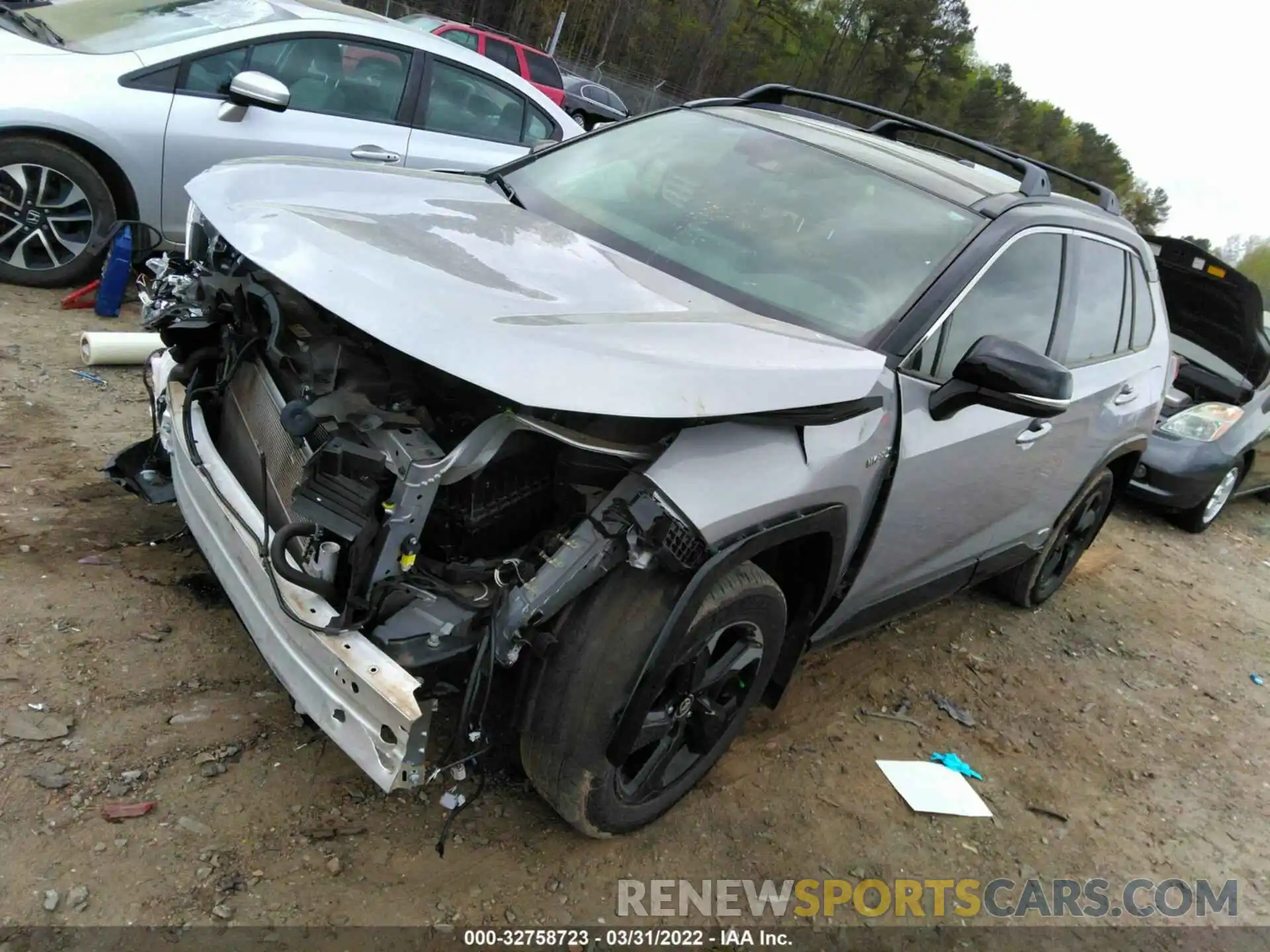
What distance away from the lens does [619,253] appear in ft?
9.68

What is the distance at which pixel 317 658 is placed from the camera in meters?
2.08

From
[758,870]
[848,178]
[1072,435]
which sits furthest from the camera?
[1072,435]

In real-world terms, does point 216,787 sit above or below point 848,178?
below

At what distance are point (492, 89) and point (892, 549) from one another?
471 cm

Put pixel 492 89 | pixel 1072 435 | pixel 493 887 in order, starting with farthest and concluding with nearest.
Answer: pixel 492 89 → pixel 1072 435 → pixel 493 887

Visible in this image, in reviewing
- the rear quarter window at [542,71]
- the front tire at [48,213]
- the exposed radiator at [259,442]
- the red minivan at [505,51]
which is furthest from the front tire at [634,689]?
the rear quarter window at [542,71]

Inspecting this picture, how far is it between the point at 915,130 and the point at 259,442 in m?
3.12

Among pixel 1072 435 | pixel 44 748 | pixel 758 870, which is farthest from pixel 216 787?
pixel 1072 435

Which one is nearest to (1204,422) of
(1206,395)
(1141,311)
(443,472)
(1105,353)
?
(1206,395)

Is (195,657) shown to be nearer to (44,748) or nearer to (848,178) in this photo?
(44,748)

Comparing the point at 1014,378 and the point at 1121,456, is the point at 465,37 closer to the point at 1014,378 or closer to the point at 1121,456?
the point at 1121,456

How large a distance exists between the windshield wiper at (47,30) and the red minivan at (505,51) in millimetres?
8003

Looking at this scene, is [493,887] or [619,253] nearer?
[493,887]

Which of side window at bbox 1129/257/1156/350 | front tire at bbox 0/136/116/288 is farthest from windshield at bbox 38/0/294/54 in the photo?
side window at bbox 1129/257/1156/350
